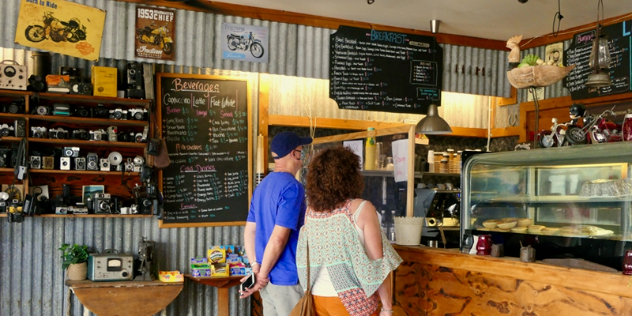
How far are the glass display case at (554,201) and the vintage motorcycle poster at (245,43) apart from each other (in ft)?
6.69

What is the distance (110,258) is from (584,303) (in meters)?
3.28

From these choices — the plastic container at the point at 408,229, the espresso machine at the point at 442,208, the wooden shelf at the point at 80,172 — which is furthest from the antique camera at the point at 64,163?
the espresso machine at the point at 442,208

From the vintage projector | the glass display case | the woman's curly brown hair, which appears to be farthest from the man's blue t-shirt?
the vintage projector

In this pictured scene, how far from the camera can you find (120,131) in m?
5.04

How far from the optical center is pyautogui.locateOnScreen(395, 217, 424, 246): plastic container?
4191 millimetres

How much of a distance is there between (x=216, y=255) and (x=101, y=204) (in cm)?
103

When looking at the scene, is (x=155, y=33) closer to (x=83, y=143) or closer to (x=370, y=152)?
(x=83, y=143)

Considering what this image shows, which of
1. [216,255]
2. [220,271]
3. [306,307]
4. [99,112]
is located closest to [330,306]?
[306,307]

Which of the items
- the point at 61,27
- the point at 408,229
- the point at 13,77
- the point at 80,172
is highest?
the point at 61,27

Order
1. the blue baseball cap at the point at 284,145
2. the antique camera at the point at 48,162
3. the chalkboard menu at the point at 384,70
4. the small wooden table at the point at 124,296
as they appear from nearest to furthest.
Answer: the blue baseball cap at the point at 284,145
the small wooden table at the point at 124,296
the antique camera at the point at 48,162
the chalkboard menu at the point at 384,70

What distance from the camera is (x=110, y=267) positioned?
4.65 m

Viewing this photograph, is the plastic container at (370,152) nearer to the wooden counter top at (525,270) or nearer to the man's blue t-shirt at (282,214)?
the wooden counter top at (525,270)

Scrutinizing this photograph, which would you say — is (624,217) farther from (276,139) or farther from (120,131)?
(120,131)

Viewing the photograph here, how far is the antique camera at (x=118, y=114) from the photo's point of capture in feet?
15.8
